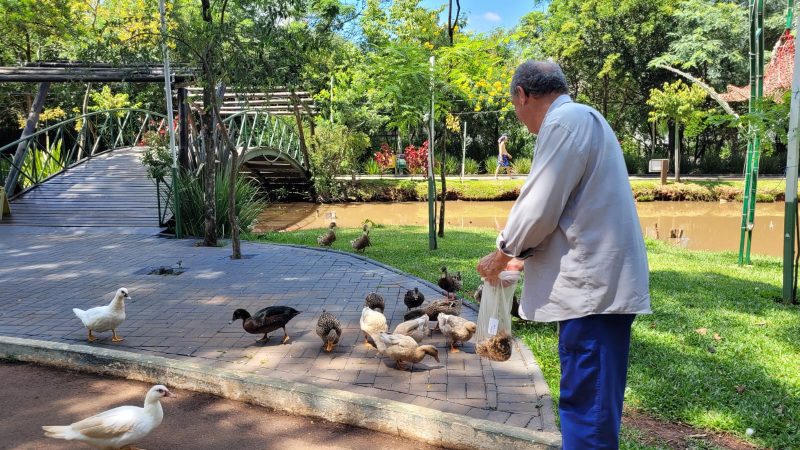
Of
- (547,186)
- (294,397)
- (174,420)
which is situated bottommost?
(174,420)

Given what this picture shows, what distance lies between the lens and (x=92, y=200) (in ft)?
47.2

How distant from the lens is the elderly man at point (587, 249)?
2.21m

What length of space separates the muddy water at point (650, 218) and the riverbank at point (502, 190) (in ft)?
1.58

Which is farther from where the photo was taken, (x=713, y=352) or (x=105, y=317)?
(x=105, y=317)

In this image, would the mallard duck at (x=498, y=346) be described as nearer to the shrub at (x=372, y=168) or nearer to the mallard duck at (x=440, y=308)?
the mallard duck at (x=440, y=308)

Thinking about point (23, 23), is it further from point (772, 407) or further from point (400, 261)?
point (772, 407)

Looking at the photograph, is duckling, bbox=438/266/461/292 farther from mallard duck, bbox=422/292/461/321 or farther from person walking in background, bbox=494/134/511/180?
person walking in background, bbox=494/134/511/180

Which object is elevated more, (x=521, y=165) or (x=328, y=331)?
(x=521, y=165)

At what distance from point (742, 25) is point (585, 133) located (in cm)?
2676

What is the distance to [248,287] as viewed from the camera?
6.96 m

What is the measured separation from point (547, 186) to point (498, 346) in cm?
116

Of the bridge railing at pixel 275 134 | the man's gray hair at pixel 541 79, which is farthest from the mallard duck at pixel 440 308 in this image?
the bridge railing at pixel 275 134

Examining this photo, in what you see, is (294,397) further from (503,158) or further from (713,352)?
(503,158)

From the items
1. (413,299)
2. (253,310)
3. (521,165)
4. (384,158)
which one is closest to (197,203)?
(253,310)
